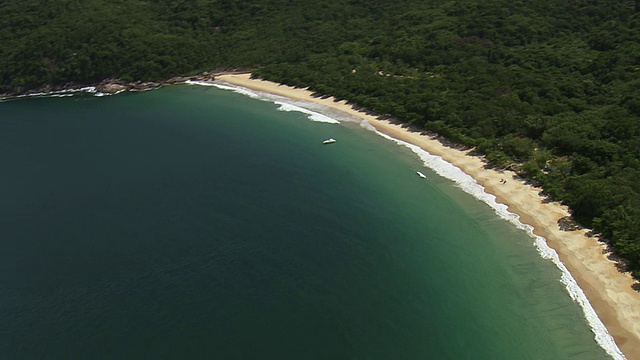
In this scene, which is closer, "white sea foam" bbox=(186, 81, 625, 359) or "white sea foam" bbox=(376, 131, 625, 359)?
"white sea foam" bbox=(376, 131, 625, 359)

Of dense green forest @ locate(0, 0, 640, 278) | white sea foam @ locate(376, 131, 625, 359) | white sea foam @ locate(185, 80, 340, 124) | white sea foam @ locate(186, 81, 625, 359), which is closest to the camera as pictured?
white sea foam @ locate(376, 131, 625, 359)

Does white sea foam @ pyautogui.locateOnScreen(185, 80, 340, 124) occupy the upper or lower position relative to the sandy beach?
lower

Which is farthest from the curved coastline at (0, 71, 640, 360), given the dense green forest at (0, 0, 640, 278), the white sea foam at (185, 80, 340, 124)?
the dense green forest at (0, 0, 640, 278)

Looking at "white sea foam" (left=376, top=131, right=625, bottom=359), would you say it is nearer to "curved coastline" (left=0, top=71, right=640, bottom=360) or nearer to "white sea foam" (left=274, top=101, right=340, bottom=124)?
"curved coastline" (left=0, top=71, right=640, bottom=360)

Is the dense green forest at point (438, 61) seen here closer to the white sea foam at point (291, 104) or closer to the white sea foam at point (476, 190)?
the white sea foam at point (476, 190)

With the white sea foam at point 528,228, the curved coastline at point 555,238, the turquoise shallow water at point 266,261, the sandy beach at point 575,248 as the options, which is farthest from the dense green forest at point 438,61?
the turquoise shallow water at point 266,261

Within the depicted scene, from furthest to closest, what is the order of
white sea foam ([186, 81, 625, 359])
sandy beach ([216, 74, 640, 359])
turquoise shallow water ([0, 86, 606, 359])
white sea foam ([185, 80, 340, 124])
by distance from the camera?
1. white sea foam ([185, 80, 340, 124])
2. turquoise shallow water ([0, 86, 606, 359])
3. sandy beach ([216, 74, 640, 359])
4. white sea foam ([186, 81, 625, 359])
